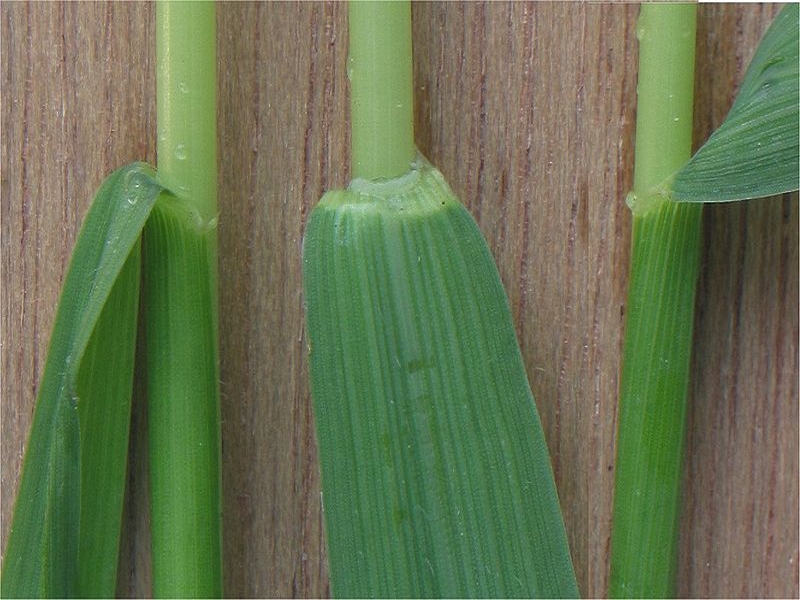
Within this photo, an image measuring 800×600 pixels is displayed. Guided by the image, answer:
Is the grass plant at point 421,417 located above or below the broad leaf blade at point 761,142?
below

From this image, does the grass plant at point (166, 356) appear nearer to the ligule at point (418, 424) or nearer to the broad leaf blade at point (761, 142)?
the ligule at point (418, 424)

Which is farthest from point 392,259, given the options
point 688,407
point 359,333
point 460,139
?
point 688,407

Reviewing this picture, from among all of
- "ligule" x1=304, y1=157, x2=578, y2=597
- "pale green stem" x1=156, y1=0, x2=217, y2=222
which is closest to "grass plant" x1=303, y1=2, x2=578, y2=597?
"ligule" x1=304, y1=157, x2=578, y2=597

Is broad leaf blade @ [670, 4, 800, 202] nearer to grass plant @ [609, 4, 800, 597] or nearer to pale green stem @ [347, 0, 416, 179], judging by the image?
grass plant @ [609, 4, 800, 597]

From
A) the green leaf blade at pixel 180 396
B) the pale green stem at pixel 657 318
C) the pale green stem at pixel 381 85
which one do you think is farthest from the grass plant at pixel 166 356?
the pale green stem at pixel 657 318

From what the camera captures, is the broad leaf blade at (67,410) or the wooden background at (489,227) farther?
the wooden background at (489,227)

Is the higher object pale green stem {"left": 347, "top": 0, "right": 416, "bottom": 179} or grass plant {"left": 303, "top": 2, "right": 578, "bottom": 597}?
pale green stem {"left": 347, "top": 0, "right": 416, "bottom": 179}

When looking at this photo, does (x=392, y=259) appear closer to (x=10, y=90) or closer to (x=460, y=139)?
(x=460, y=139)

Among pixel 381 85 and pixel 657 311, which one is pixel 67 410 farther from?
pixel 657 311
